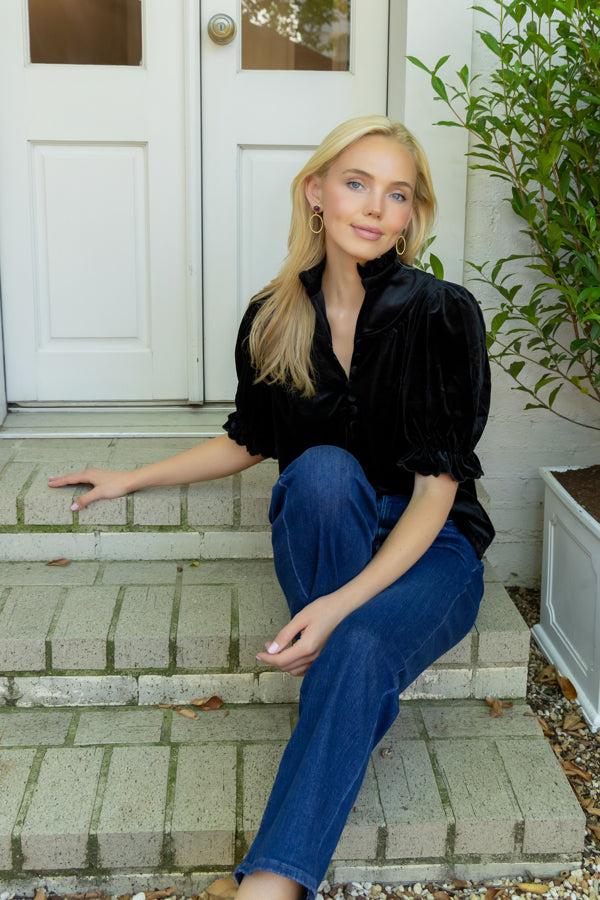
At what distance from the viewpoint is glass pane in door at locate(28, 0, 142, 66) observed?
2648mm

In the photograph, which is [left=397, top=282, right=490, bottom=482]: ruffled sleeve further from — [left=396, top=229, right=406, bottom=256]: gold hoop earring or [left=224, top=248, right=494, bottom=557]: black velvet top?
[left=396, top=229, right=406, bottom=256]: gold hoop earring

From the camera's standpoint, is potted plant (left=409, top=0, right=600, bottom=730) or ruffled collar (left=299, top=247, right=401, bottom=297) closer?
ruffled collar (left=299, top=247, right=401, bottom=297)

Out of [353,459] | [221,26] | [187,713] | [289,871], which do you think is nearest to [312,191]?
[353,459]

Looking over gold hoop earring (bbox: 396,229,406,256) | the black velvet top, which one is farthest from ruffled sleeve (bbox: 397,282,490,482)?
gold hoop earring (bbox: 396,229,406,256)

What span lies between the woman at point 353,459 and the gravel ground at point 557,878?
0.32 meters

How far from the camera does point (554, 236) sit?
2154 mm

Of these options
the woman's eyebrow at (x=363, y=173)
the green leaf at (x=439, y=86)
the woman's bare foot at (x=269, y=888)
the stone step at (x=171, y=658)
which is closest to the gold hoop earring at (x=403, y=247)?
the woman's eyebrow at (x=363, y=173)

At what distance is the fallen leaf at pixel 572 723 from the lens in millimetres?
2115

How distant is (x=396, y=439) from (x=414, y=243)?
399mm

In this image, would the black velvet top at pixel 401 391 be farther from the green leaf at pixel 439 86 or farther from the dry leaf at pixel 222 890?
the dry leaf at pixel 222 890

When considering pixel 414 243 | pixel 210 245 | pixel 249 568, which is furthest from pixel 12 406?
pixel 414 243

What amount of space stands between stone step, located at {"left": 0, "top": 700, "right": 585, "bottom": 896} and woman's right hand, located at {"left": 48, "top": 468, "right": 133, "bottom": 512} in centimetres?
58

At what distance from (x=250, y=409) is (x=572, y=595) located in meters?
0.93

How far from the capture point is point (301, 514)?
1.64m
